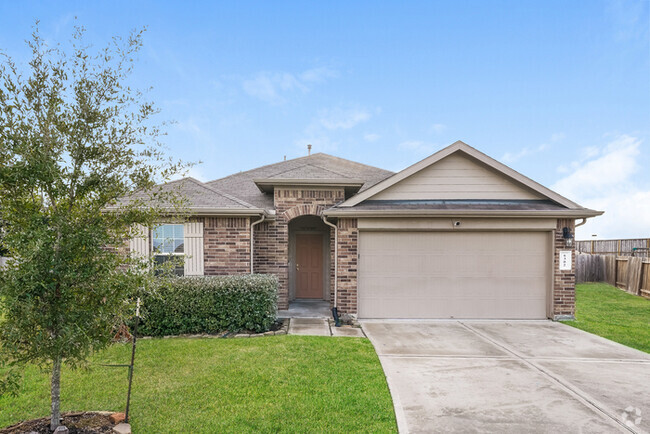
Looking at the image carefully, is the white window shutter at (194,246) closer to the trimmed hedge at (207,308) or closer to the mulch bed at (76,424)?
the trimmed hedge at (207,308)

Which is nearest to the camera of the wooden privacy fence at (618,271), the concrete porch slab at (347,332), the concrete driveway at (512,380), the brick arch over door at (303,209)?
the concrete driveway at (512,380)

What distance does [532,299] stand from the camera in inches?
348

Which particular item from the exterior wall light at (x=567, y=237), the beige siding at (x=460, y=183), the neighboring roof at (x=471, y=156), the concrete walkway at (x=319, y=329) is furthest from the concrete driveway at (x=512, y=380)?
the beige siding at (x=460, y=183)

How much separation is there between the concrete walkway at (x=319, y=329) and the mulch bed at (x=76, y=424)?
13.2 ft

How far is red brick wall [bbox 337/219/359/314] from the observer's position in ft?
28.2

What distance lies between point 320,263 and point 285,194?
299cm

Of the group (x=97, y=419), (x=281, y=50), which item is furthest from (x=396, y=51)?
(x=97, y=419)

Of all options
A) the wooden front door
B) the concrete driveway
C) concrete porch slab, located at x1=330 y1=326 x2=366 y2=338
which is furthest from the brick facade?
the wooden front door

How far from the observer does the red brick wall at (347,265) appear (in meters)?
8.61

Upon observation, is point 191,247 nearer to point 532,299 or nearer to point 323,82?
point 532,299

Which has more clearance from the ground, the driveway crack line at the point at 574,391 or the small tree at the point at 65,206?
the small tree at the point at 65,206

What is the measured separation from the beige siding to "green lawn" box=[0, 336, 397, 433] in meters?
4.67

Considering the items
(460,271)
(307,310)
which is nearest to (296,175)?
(307,310)

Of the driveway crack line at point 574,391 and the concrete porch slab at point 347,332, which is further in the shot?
the concrete porch slab at point 347,332
